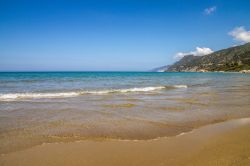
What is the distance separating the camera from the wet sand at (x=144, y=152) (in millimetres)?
4633

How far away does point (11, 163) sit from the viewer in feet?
15.3

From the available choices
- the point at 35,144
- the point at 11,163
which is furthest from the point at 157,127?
the point at 11,163

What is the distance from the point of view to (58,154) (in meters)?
5.10

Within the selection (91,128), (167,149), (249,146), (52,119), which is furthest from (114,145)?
(52,119)

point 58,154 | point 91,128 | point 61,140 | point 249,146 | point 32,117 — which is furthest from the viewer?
point 32,117

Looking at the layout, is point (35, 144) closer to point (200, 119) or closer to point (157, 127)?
point (157, 127)

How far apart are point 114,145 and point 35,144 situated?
2317 mm

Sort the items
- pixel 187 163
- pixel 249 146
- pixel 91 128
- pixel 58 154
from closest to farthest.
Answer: pixel 187 163 → pixel 58 154 → pixel 249 146 → pixel 91 128

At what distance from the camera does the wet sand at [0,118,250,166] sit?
15.2ft

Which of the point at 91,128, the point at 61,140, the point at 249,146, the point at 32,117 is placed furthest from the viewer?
the point at 32,117

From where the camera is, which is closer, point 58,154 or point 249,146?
point 58,154

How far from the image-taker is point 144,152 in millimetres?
5172

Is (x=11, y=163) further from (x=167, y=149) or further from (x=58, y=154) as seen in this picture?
(x=167, y=149)

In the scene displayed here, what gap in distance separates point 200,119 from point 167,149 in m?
4.22
